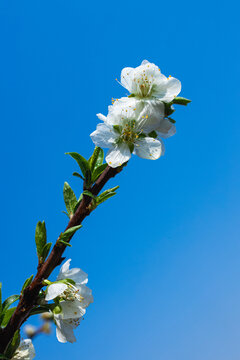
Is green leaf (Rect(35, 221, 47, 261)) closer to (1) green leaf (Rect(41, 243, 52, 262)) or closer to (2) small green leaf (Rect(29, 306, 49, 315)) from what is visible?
(1) green leaf (Rect(41, 243, 52, 262))

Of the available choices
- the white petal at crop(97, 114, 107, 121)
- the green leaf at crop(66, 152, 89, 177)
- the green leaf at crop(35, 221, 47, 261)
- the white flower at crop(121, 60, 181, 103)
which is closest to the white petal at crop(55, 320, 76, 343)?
the green leaf at crop(35, 221, 47, 261)

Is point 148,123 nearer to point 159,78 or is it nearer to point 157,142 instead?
point 157,142

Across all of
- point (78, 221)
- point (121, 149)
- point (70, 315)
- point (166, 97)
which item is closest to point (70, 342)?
point (70, 315)

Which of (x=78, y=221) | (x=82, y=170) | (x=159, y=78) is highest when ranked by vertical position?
(x=159, y=78)

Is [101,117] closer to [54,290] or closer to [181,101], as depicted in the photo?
[181,101]

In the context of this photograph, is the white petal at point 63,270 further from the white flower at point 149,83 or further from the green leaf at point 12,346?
the white flower at point 149,83

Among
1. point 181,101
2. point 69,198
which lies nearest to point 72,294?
point 69,198

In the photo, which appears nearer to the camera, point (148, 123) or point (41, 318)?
point (148, 123)
